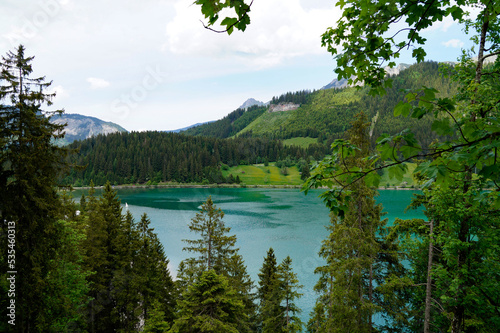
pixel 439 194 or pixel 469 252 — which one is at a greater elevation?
pixel 439 194

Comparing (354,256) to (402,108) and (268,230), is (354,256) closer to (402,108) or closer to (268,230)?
(402,108)

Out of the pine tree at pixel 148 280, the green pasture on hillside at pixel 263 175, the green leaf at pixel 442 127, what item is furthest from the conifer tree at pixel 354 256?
the green pasture on hillside at pixel 263 175

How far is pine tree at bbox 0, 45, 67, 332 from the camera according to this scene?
31.7ft

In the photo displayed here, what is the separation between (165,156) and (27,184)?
489 feet

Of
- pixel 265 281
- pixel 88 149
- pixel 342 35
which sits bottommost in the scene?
pixel 265 281

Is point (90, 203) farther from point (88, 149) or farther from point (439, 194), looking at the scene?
point (88, 149)

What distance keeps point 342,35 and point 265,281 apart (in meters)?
19.6

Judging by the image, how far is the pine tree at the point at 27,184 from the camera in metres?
9.65

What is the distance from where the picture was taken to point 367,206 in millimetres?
13758

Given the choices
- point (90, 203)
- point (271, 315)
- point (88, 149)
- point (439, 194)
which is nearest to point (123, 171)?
point (88, 149)

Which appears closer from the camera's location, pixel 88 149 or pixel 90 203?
pixel 90 203

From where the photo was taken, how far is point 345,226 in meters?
13.1

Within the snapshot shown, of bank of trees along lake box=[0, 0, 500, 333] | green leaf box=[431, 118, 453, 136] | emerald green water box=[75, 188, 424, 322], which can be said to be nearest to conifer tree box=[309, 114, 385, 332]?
bank of trees along lake box=[0, 0, 500, 333]

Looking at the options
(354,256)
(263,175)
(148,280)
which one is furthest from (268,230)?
(263,175)
